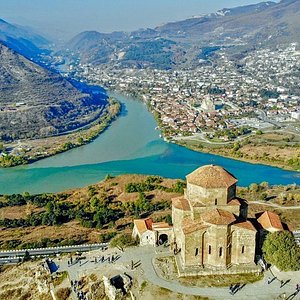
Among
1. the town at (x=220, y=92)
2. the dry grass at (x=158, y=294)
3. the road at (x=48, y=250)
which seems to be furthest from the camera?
the town at (x=220, y=92)

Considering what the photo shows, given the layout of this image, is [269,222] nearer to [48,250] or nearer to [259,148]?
[48,250]

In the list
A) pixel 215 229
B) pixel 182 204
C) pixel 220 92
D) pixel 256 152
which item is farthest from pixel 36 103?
pixel 215 229

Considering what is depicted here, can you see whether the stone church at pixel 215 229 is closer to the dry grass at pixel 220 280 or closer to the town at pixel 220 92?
the dry grass at pixel 220 280

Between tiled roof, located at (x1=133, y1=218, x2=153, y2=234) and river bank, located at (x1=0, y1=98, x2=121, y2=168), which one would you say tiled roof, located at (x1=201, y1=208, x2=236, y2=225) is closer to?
tiled roof, located at (x1=133, y1=218, x2=153, y2=234)

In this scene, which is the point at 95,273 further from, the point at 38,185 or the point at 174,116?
the point at 174,116

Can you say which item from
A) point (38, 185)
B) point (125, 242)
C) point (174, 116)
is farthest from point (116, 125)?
point (125, 242)

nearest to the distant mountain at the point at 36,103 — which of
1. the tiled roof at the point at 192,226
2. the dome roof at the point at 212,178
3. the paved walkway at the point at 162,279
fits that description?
the paved walkway at the point at 162,279
